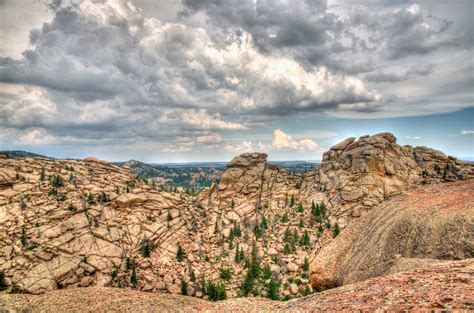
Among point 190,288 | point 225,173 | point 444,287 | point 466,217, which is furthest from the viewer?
point 225,173

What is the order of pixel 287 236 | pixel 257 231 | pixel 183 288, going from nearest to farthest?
pixel 183 288, pixel 287 236, pixel 257 231

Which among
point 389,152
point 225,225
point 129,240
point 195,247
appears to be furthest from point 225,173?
point 389,152

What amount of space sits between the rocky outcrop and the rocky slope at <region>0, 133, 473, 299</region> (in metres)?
21.6

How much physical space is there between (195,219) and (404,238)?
60361mm

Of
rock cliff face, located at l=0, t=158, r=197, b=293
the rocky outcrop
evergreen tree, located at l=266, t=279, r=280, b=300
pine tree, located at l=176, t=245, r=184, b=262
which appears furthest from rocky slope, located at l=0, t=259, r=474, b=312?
pine tree, located at l=176, t=245, r=184, b=262

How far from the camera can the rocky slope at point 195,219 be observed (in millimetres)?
→ 54438

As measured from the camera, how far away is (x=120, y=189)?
76812 millimetres

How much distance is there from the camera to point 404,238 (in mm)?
28375

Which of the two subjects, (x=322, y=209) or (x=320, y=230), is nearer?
(x=320, y=230)

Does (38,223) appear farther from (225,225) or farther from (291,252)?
(291,252)

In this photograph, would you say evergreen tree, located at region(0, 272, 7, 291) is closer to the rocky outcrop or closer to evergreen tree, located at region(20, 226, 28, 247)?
evergreen tree, located at region(20, 226, 28, 247)

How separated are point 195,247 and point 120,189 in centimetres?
2686

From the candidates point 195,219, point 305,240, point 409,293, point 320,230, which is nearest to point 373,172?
point 320,230

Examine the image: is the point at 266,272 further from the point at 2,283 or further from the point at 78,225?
the point at 2,283
